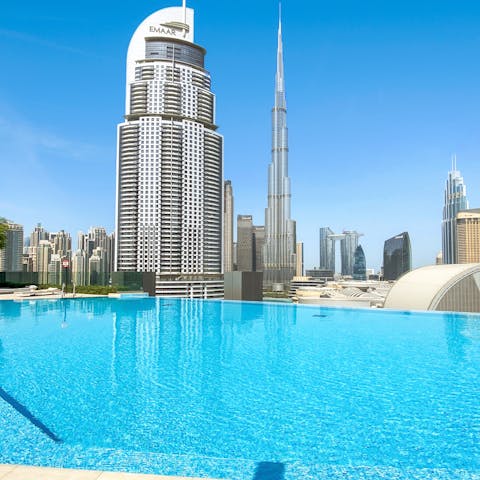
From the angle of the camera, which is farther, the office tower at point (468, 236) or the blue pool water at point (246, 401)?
the office tower at point (468, 236)

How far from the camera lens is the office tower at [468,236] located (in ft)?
567

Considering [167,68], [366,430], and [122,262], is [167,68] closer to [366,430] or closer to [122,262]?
[122,262]

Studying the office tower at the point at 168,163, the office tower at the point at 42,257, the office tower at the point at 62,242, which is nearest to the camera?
the office tower at the point at 168,163

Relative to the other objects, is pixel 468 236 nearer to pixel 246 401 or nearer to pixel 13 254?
pixel 13 254

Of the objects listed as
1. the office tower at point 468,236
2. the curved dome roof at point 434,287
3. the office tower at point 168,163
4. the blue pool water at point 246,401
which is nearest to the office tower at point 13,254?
the office tower at point 168,163

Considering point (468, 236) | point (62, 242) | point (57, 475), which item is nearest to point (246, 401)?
point (57, 475)

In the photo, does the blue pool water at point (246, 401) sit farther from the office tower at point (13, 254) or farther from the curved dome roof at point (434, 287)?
the office tower at point (13, 254)

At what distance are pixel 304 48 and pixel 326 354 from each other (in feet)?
146

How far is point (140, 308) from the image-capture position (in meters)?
23.5

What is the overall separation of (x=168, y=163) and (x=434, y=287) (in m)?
77.0

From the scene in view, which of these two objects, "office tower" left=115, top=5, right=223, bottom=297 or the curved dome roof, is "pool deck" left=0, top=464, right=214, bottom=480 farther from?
"office tower" left=115, top=5, right=223, bottom=297

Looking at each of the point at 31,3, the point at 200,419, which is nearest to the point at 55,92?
the point at 31,3

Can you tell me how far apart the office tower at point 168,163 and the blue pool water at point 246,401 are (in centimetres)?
7230

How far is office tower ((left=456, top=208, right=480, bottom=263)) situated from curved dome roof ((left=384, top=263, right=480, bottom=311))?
164610mm
